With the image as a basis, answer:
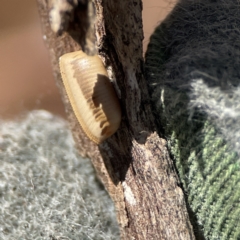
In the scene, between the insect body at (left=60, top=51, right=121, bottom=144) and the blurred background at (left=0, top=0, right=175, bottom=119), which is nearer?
the insect body at (left=60, top=51, right=121, bottom=144)

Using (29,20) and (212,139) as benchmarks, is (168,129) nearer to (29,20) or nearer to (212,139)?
(212,139)

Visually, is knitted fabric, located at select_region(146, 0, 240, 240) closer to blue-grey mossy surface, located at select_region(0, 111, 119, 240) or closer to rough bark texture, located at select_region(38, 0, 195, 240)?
rough bark texture, located at select_region(38, 0, 195, 240)

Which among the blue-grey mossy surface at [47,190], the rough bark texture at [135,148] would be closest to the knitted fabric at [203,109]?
the rough bark texture at [135,148]

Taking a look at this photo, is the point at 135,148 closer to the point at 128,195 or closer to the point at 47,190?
the point at 128,195

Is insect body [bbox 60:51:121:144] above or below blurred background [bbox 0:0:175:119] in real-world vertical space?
below

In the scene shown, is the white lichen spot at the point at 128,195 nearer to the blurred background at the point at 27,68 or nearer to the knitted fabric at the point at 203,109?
the knitted fabric at the point at 203,109

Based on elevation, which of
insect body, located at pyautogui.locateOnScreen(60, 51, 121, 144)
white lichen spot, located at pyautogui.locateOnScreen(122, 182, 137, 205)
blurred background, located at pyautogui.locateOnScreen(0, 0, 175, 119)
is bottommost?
white lichen spot, located at pyautogui.locateOnScreen(122, 182, 137, 205)

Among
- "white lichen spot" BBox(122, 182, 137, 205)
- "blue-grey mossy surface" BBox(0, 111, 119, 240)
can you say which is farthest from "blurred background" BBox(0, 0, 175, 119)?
"white lichen spot" BBox(122, 182, 137, 205)

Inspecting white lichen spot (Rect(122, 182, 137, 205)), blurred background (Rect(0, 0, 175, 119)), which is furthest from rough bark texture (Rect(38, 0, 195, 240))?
blurred background (Rect(0, 0, 175, 119))
